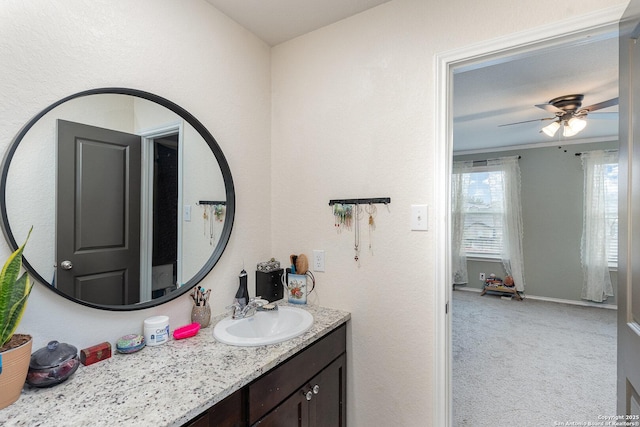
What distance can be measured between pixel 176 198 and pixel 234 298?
62cm

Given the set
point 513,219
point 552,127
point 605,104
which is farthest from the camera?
point 513,219

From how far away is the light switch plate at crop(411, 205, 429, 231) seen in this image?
148 cm

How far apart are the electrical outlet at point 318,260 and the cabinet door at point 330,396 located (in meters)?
0.48

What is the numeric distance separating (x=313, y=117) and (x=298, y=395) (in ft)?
4.64

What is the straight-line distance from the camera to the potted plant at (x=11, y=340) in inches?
33.2

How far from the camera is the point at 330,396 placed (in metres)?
1.53

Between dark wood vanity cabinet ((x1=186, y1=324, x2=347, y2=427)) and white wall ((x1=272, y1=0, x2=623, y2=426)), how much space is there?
15 cm

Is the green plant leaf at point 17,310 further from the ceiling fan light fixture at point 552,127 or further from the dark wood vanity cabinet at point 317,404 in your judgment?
the ceiling fan light fixture at point 552,127

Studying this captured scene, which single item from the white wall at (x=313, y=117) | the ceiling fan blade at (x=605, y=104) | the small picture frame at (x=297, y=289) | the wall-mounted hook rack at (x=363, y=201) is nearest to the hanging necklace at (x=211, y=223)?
the white wall at (x=313, y=117)

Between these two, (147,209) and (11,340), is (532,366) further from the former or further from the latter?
(11,340)

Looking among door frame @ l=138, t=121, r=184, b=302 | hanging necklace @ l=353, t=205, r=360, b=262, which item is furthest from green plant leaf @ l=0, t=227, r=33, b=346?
hanging necklace @ l=353, t=205, r=360, b=262

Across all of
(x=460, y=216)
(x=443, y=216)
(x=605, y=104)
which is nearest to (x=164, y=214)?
(x=443, y=216)

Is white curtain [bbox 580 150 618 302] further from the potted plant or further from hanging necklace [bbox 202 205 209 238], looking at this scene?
the potted plant

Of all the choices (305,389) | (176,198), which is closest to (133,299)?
(176,198)
